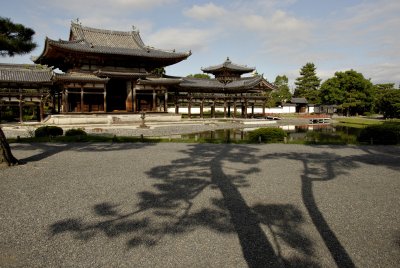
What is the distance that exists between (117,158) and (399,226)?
432 inches

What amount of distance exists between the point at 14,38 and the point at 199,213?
416 inches

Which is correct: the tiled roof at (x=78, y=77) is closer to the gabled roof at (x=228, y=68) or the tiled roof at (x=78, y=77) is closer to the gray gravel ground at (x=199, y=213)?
the gray gravel ground at (x=199, y=213)

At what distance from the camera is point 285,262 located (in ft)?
16.5

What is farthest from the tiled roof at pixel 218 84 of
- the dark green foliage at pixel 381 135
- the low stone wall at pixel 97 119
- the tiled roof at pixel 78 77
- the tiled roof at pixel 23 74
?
the dark green foliage at pixel 381 135

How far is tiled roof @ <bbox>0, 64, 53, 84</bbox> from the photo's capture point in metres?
31.0

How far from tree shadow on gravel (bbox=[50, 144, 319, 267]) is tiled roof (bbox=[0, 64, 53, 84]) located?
28.1m

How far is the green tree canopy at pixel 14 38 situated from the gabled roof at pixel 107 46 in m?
20.3

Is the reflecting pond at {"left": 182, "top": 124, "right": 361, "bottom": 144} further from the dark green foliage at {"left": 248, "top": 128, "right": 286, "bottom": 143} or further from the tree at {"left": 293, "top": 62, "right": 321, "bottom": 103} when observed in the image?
the tree at {"left": 293, "top": 62, "right": 321, "bottom": 103}

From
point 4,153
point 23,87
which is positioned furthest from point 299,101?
point 4,153

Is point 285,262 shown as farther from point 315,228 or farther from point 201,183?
point 201,183

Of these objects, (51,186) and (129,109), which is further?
(129,109)

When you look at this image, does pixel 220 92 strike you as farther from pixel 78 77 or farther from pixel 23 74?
pixel 23 74

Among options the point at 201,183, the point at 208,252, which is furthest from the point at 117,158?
the point at 208,252

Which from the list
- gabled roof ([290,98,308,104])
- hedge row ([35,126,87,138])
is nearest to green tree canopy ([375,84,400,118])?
gabled roof ([290,98,308,104])
